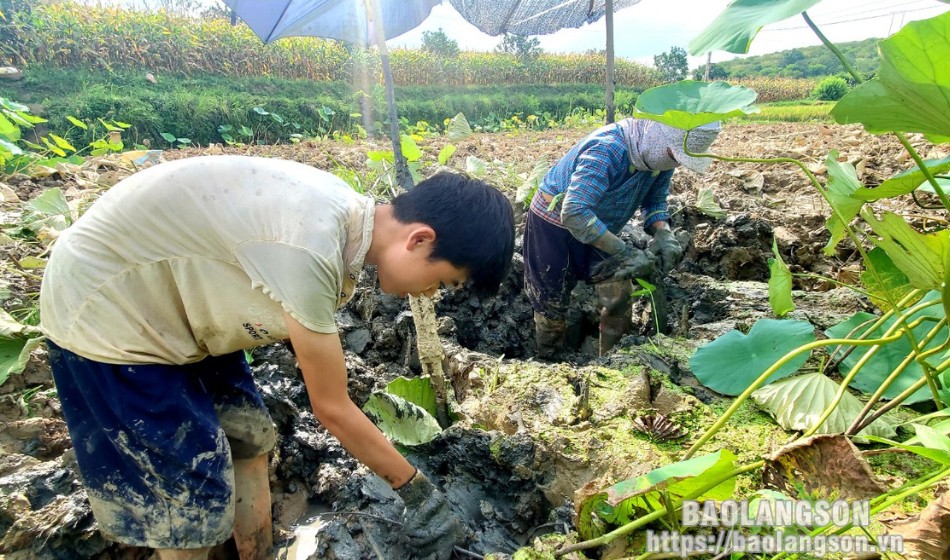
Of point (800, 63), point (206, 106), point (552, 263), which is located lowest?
point (552, 263)

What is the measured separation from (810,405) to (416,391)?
129cm

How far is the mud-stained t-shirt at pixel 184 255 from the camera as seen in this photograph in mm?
1108

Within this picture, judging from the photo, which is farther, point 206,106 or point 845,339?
point 206,106

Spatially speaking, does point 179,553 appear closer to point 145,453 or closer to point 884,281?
point 145,453

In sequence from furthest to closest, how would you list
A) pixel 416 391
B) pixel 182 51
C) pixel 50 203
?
pixel 182 51 < pixel 50 203 < pixel 416 391

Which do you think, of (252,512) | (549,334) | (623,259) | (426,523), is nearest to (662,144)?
(623,259)

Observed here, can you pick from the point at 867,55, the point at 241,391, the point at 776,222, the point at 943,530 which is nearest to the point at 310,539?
the point at 241,391

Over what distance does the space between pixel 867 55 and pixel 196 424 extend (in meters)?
62.3

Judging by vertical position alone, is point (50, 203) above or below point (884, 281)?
above

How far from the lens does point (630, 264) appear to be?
2506 mm

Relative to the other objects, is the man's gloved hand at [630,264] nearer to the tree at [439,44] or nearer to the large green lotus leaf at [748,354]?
the large green lotus leaf at [748,354]

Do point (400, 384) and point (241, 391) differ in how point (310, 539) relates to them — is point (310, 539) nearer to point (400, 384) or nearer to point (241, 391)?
point (241, 391)

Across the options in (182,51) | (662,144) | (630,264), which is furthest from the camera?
(182,51)

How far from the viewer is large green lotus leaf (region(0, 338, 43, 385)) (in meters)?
1.62
